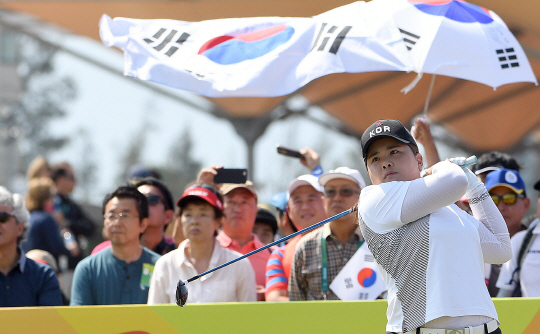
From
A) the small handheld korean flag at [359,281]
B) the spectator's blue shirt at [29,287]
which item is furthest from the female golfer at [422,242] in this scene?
the spectator's blue shirt at [29,287]

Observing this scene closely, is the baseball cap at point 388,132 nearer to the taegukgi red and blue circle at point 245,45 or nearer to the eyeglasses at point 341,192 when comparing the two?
the eyeglasses at point 341,192

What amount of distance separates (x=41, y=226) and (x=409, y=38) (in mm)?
3920

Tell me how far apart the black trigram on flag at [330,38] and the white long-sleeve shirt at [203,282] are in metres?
1.53

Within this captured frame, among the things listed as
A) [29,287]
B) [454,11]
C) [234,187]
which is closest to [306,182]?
[234,187]

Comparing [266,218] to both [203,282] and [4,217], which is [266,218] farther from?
[4,217]

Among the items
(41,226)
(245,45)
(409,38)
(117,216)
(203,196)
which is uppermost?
(245,45)

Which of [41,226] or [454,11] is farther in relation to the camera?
[41,226]

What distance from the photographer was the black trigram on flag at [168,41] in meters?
4.88

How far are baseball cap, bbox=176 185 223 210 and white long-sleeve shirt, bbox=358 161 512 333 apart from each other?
2.16 meters

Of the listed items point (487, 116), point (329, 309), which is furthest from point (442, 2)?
point (487, 116)

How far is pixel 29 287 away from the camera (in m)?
4.54

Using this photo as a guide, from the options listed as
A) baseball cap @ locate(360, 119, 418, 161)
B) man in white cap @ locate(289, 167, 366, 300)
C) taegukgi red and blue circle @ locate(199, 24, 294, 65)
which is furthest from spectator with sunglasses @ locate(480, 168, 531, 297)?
baseball cap @ locate(360, 119, 418, 161)

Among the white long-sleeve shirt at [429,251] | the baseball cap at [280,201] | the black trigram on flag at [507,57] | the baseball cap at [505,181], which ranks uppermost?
the black trigram on flag at [507,57]

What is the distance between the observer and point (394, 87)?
9.98 meters
